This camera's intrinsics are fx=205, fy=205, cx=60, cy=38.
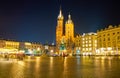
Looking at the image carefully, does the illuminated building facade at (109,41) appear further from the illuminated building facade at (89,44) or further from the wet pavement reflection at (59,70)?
the wet pavement reflection at (59,70)

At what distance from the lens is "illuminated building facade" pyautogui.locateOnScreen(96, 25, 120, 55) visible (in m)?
142

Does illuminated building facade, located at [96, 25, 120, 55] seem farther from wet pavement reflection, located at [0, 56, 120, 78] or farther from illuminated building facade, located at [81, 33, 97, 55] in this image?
wet pavement reflection, located at [0, 56, 120, 78]

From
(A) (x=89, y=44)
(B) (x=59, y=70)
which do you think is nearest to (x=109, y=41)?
(A) (x=89, y=44)

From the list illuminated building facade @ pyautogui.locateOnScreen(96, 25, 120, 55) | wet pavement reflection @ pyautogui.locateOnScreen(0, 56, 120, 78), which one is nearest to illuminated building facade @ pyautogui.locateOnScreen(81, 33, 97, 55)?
illuminated building facade @ pyautogui.locateOnScreen(96, 25, 120, 55)

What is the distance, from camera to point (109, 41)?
150750 millimetres

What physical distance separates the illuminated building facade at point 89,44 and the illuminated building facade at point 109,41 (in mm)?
17633

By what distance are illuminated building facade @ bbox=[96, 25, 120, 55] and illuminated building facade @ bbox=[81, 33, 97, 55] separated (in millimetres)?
17633

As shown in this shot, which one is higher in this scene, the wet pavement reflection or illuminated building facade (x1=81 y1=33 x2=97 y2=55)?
illuminated building facade (x1=81 y1=33 x2=97 y2=55)

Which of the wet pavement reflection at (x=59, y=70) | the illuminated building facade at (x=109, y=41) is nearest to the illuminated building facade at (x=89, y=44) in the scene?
the illuminated building facade at (x=109, y=41)

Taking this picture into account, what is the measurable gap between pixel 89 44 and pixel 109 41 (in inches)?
1586

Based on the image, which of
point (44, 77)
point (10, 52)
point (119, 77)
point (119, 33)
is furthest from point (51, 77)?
point (119, 33)

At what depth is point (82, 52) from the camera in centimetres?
19612

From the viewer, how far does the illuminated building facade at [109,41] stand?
142 meters

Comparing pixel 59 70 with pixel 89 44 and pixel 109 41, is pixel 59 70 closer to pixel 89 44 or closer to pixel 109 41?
pixel 109 41
